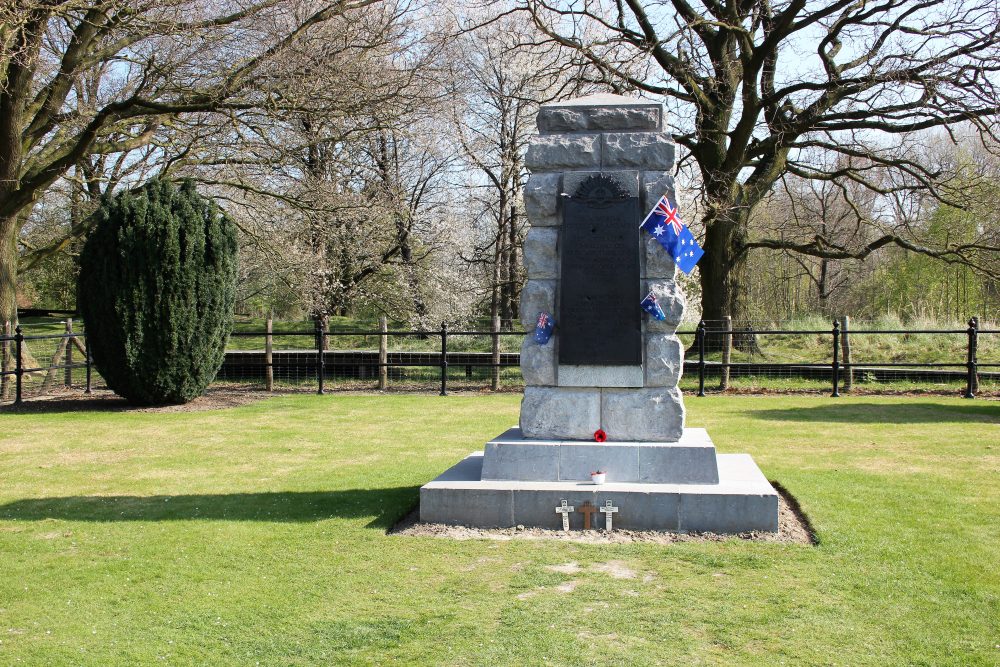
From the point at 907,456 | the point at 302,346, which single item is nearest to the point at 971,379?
the point at 907,456

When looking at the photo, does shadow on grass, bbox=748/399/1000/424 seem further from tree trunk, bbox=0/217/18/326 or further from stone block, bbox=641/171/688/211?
tree trunk, bbox=0/217/18/326

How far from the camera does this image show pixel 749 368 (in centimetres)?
1800

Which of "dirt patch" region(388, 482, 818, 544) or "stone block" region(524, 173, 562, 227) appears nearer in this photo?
"dirt patch" region(388, 482, 818, 544)

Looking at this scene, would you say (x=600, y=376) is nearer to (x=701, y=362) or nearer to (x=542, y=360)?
(x=542, y=360)

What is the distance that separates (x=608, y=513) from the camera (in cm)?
612

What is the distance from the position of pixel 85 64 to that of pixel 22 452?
7.77 meters

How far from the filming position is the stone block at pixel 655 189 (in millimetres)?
6555

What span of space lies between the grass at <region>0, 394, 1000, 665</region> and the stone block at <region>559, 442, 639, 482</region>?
782 mm

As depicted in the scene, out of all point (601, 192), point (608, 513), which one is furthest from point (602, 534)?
point (601, 192)

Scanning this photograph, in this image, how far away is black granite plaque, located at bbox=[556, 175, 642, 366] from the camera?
21.5 ft

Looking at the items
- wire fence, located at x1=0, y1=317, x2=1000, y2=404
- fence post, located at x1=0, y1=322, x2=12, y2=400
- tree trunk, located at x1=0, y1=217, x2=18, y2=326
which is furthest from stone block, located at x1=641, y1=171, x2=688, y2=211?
tree trunk, located at x1=0, y1=217, x2=18, y2=326

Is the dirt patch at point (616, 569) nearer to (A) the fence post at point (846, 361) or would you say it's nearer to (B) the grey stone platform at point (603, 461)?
(B) the grey stone platform at point (603, 461)

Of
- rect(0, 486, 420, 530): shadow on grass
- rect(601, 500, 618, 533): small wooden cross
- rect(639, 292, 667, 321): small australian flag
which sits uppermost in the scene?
rect(639, 292, 667, 321): small australian flag

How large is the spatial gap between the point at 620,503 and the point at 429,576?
1.60 meters
